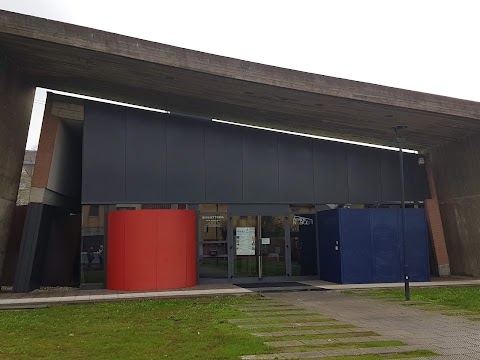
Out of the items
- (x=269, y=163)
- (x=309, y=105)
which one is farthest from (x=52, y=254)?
(x=309, y=105)

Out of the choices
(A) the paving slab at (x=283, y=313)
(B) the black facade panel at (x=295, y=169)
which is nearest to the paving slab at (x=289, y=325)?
(A) the paving slab at (x=283, y=313)

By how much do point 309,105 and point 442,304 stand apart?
333 inches

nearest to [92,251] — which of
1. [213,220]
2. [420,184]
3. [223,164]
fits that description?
[213,220]

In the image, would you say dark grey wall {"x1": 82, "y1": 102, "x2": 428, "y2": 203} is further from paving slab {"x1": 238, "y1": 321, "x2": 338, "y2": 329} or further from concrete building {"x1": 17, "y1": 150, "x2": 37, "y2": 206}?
concrete building {"x1": 17, "y1": 150, "x2": 37, "y2": 206}

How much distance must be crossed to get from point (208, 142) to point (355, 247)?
7.52m

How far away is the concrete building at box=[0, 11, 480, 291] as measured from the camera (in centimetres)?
1588

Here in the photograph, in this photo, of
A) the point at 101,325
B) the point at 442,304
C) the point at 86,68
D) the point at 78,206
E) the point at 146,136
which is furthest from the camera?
the point at 78,206

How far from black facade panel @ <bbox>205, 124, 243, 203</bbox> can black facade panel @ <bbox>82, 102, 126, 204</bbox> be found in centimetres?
357

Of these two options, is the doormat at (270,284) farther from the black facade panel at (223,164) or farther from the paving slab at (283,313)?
the paving slab at (283,313)

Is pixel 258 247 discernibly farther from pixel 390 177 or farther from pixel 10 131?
pixel 10 131

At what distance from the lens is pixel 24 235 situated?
17453mm

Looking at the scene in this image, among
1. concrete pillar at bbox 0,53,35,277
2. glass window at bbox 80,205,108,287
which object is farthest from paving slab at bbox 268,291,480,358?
concrete pillar at bbox 0,53,35,277

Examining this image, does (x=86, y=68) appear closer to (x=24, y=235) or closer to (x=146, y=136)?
(x=146, y=136)

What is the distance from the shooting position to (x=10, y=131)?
1778 centimetres
